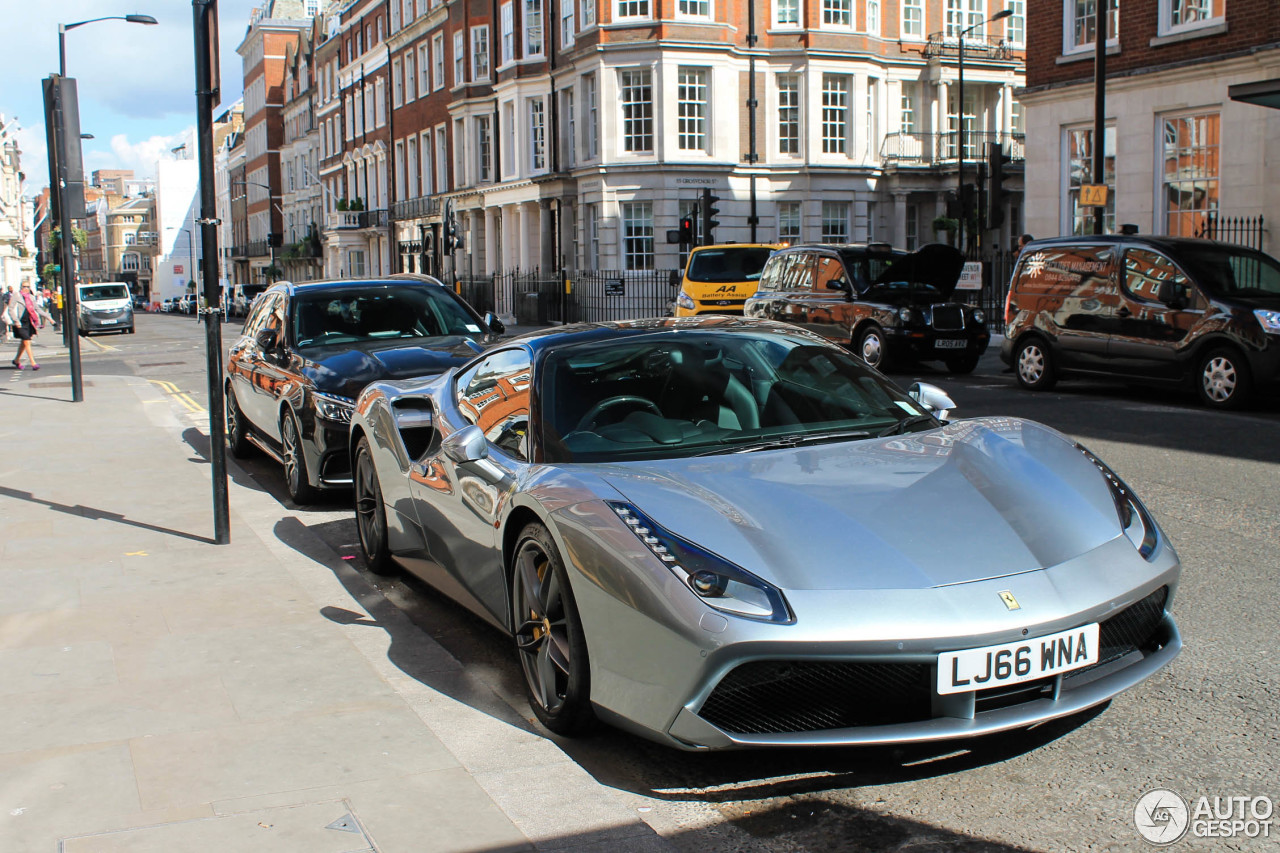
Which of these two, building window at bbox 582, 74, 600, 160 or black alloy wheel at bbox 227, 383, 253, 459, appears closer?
black alloy wheel at bbox 227, 383, 253, 459

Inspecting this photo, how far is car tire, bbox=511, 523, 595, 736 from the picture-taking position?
385 centimetres

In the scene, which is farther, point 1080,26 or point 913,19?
point 913,19

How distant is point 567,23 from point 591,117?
12.9 ft

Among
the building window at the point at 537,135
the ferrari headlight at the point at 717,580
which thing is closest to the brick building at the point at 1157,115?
the ferrari headlight at the point at 717,580

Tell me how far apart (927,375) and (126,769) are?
15.0 m

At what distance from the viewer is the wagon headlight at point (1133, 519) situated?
12.5 feet

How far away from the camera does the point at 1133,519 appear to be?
3951 millimetres

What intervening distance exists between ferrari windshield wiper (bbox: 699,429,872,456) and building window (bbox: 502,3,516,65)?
45273 millimetres

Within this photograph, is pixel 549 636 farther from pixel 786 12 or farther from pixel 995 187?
pixel 786 12

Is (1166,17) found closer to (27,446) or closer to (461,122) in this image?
(27,446)

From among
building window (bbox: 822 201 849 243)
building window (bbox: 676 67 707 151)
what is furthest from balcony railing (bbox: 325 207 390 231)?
building window (bbox: 822 201 849 243)

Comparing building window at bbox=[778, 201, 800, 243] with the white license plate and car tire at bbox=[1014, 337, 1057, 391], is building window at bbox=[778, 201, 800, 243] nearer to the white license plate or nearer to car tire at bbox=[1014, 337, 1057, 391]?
car tire at bbox=[1014, 337, 1057, 391]

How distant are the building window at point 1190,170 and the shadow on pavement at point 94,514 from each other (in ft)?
69.6

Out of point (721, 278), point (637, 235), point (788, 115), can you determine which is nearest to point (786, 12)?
point (788, 115)
